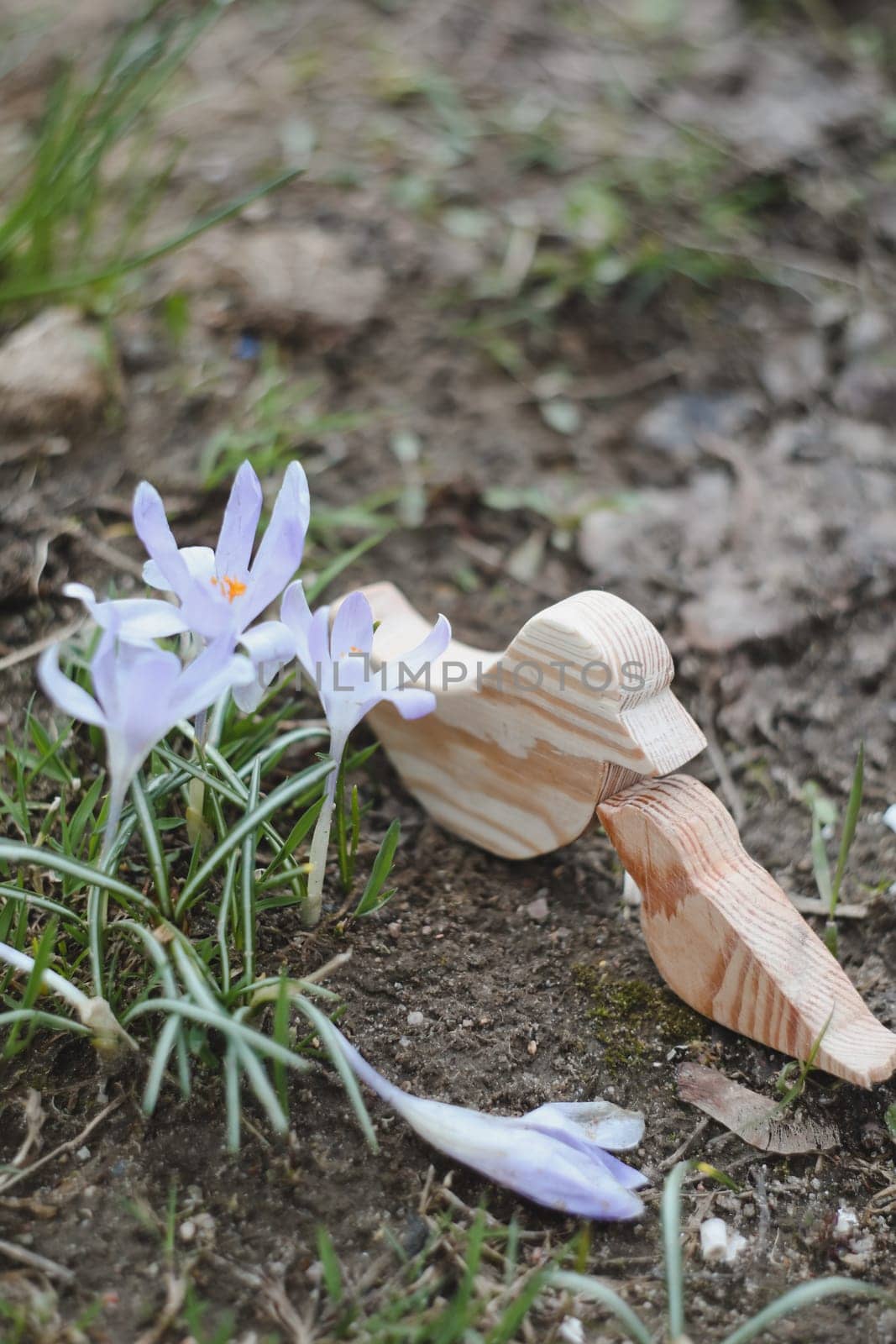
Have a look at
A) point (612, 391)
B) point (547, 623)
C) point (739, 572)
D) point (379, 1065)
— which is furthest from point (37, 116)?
point (379, 1065)

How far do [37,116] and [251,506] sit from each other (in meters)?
2.43

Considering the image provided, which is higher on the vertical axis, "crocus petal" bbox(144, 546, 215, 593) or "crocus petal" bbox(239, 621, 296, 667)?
"crocus petal" bbox(144, 546, 215, 593)

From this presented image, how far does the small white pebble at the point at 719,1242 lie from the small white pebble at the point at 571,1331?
18 centimetres

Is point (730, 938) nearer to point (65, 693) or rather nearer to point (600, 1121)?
point (600, 1121)

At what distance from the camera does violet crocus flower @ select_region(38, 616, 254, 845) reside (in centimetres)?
115

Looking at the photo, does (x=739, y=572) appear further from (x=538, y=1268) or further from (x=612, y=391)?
(x=538, y=1268)

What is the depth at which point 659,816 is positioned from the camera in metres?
1.46

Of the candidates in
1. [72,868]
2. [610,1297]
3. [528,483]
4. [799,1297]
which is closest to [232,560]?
[72,868]

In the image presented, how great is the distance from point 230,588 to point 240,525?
0.08m

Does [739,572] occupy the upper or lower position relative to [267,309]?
lower

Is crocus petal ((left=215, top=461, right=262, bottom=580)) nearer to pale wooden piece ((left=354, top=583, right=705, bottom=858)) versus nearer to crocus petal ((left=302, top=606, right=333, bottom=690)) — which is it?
crocus petal ((left=302, top=606, right=333, bottom=690))

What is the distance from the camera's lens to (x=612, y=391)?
2803 mm

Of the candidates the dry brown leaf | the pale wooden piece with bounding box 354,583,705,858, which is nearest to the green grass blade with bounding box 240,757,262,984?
the pale wooden piece with bounding box 354,583,705,858

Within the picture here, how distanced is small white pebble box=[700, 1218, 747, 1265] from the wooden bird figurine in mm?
222
